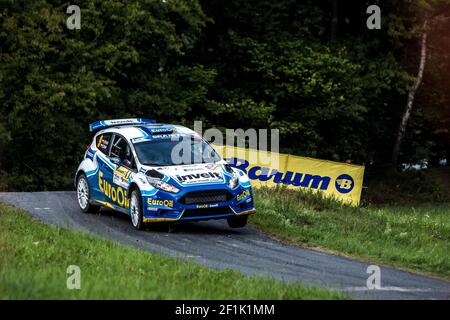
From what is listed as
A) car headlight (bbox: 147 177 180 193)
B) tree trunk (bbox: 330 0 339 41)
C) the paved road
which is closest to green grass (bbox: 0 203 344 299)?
the paved road

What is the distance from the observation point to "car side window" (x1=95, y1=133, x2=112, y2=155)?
17750 mm

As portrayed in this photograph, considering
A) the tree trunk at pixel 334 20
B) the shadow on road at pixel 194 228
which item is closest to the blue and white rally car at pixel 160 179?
the shadow on road at pixel 194 228

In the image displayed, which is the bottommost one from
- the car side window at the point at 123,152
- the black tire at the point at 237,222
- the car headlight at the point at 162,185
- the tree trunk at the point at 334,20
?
the black tire at the point at 237,222

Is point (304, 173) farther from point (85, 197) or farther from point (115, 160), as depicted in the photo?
point (115, 160)

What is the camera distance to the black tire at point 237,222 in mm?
16266

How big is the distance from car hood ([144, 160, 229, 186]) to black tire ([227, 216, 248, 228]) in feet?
3.32

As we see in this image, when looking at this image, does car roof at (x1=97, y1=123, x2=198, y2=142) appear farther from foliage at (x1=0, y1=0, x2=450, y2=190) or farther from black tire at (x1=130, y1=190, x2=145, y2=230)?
foliage at (x1=0, y1=0, x2=450, y2=190)

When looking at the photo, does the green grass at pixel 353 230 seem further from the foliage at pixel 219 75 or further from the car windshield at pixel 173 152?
the foliage at pixel 219 75

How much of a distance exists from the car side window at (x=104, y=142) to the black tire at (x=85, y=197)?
731 mm

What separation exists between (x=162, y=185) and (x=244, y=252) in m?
2.36

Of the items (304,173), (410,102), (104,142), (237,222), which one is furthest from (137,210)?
(410,102)

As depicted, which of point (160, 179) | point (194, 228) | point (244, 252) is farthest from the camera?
point (194, 228)

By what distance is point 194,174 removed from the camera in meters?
15.5
